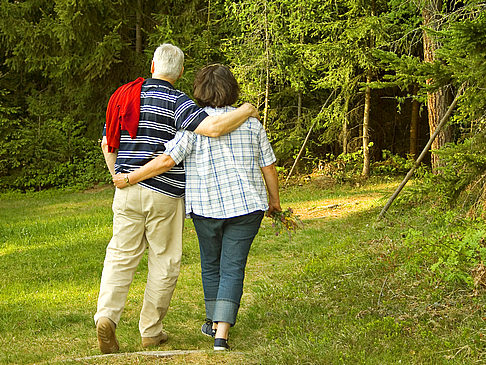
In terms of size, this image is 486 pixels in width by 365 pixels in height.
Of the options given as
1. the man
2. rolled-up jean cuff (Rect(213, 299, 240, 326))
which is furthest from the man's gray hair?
rolled-up jean cuff (Rect(213, 299, 240, 326))

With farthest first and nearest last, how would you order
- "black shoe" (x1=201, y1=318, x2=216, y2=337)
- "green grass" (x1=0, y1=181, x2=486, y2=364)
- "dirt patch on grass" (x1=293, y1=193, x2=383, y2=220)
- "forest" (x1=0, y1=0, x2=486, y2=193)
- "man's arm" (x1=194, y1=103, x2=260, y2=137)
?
"forest" (x1=0, y1=0, x2=486, y2=193) < "dirt patch on grass" (x1=293, y1=193, x2=383, y2=220) < "black shoe" (x1=201, y1=318, x2=216, y2=337) < "man's arm" (x1=194, y1=103, x2=260, y2=137) < "green grass" (x1=0, y1=181, x2=486, y2=364)

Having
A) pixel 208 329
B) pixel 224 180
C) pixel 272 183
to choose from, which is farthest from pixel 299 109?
pixel 224 180

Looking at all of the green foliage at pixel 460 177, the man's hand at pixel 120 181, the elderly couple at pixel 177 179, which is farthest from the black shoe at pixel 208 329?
the green foliage at pixel 460 177

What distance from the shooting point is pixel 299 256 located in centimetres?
798

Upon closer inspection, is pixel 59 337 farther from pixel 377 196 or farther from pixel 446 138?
pixel 377 196

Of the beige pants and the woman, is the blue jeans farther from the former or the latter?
the beige pants

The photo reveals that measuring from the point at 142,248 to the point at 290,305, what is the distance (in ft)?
5.23

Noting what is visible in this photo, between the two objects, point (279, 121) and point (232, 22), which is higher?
point (232, 22)

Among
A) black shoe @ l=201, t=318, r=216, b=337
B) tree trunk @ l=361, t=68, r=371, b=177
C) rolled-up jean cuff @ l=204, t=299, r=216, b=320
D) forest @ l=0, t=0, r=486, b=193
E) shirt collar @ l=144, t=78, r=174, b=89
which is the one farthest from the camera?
tree trunk @ l=361, t=68, r=371, b=177

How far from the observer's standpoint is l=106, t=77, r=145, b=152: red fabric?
4145mm

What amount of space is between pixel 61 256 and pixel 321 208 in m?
5.43

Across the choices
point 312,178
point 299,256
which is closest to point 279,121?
point 312,178

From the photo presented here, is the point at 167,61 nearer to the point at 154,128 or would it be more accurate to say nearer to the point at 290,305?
the point at 154,128

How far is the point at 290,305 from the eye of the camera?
17.4 ft
